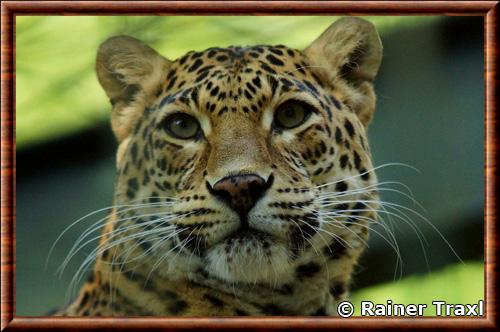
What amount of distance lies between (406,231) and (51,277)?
1.65m

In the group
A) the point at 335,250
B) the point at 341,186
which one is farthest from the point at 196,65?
the point at 335,250

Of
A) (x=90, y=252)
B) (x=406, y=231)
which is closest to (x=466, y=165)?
(x=406, y=231)

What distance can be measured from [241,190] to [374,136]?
81 cm

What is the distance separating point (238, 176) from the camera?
8.82 ft

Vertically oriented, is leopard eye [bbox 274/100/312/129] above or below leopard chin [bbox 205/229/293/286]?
above

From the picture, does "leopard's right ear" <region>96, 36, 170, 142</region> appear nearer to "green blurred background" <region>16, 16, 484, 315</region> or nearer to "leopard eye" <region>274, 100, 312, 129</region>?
"green blurred background" <region>16, 16, 484, 315</region>

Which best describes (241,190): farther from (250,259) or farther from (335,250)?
(335,250)

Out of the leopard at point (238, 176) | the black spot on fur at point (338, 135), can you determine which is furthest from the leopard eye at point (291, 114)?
the black spot on fur at point (338, 135)

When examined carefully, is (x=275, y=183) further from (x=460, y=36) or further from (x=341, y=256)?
(x=460, y=36)

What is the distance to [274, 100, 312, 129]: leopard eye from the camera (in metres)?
2.95

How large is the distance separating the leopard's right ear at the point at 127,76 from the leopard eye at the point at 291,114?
0.57 metres

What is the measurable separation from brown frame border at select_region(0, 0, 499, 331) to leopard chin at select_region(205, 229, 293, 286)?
51cm

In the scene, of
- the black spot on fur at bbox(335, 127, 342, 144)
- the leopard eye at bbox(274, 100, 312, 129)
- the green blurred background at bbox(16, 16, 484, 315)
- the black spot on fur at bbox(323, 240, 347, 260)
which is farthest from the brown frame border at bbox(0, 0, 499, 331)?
the black spot on fur at bbox(335, 127, 342, 144)
